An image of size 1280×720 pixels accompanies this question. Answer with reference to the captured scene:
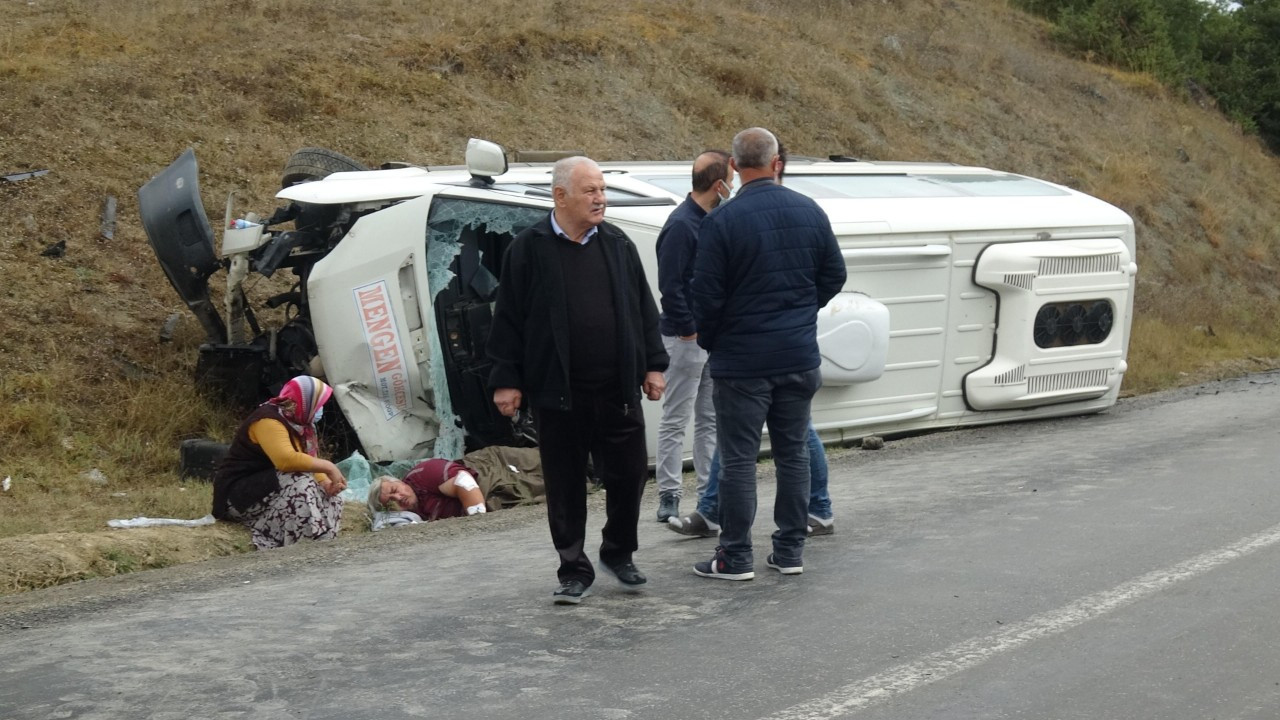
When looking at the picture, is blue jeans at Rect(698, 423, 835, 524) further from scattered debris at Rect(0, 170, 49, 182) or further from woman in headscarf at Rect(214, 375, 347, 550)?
scattered debris at Rect(0, 170, 49, 182)

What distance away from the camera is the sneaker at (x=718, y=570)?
19.5 feet

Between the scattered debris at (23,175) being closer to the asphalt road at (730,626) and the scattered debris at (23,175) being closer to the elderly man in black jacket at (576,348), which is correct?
the asphalt road at (730,626)

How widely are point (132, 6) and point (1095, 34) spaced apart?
20572 millimetres

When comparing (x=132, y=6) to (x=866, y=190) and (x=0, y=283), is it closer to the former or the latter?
(x=0, y=283)

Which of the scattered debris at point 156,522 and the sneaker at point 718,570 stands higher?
the sneaker at point 718,570

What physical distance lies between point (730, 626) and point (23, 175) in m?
10.3

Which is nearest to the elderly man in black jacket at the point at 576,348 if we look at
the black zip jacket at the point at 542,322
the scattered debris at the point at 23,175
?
the black zip jacket at the point at 542,322

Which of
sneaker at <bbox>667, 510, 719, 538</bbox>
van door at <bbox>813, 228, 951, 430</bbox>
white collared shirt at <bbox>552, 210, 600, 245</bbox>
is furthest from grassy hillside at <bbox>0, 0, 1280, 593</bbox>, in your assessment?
van door at <bbox>813, 228, 951, 430</bbox>

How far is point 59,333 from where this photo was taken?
449 inches

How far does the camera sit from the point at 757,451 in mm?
5809

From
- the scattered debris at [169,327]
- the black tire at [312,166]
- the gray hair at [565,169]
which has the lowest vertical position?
the scattered debris at [169,327]

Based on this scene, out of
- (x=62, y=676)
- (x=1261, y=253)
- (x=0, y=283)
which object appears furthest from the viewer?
(x=1261, y=253)

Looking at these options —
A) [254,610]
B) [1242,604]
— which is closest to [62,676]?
[254,610]

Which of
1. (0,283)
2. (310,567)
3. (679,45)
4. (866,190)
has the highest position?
(679,45)
